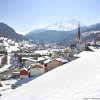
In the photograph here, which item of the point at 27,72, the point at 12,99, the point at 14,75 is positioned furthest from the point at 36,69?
the point at 12,99

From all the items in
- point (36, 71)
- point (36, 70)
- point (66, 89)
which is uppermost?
point (66, 89)

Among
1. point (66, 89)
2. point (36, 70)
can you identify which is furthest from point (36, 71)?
point (66, 89)

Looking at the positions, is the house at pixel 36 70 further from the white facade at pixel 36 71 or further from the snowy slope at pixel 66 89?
the snowy slope at pixel 66 89

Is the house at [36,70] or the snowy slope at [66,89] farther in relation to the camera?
the house at [36,70]

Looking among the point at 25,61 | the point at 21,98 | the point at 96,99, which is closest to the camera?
the point at 96,99

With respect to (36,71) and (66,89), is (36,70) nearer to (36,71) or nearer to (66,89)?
(36,71)

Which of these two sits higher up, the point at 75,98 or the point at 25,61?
the point at 75,98

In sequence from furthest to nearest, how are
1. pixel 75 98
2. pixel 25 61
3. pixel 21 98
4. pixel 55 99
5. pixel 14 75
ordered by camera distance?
1. pixel 25 61
2. pixel 14 75
3. pixel 21 98
4. pixel 55 99
5. pixel 75 98

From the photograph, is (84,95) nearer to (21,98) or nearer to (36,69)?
(21,98)

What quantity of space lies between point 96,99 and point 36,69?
34556 millimetres

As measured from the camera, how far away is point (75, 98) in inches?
231

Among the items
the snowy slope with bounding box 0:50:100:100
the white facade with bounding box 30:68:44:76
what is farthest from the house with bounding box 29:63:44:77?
the snowy slope with bounding box 0:50:100:100

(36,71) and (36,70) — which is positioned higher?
(36,70)

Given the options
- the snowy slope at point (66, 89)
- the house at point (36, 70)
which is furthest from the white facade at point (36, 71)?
the snowy slope at point (66, 89)
